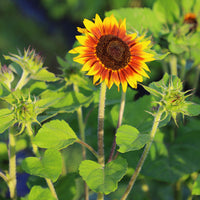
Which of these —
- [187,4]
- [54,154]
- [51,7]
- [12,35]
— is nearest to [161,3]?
[187,4]

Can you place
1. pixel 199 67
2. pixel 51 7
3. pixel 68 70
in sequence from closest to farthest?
pixel 68 70, pixel 199 67, pixel 51 7

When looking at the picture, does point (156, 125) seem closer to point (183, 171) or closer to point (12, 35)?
point (183, 171)

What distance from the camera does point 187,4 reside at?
0.89m

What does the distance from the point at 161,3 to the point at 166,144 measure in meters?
0.40

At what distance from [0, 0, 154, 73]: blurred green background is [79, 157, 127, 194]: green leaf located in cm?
201

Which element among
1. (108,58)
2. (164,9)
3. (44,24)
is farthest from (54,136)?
(44,24)

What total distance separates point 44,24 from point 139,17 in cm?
263

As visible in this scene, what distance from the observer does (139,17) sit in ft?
2.56

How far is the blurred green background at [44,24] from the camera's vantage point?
2699 mm

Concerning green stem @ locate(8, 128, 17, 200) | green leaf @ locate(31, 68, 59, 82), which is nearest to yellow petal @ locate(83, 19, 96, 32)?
green leaf @ locate(31, 68, 59, 82)

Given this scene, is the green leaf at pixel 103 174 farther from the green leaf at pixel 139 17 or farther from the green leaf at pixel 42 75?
the green leaf at pixel 139 17

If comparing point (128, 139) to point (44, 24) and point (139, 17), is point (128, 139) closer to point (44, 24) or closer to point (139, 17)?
point (139, 17)

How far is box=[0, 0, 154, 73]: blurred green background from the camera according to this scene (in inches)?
106

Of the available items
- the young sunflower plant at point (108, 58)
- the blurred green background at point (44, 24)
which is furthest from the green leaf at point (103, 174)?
the blurred green background at point (44, 24)
